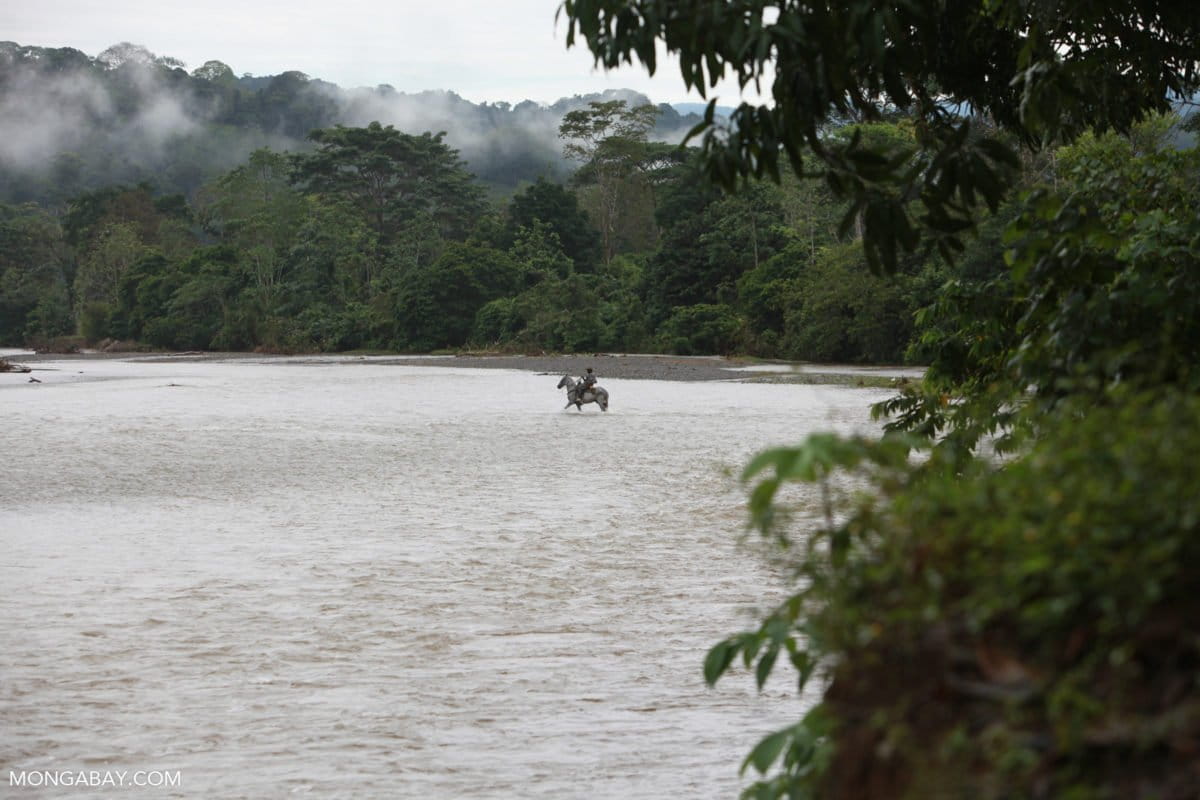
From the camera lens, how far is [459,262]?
6144cm

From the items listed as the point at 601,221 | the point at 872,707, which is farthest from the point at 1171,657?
the point at 601,221

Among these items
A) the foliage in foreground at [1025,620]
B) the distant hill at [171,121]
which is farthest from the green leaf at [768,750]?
the distant hill at [171,121]

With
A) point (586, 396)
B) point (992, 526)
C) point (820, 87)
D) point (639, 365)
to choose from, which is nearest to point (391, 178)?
point (639, 365)

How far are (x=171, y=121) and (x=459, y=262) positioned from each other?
10272 cm

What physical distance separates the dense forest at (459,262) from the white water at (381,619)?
68.8 ft

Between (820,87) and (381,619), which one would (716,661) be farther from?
(381,619)

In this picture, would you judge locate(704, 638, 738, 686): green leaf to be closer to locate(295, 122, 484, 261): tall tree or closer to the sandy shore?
the sandy shore

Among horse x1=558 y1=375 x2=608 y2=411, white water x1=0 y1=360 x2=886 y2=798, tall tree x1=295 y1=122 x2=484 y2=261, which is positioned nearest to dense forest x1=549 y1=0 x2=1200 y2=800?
white water x1=0 y1=360 x2=886 y2=798

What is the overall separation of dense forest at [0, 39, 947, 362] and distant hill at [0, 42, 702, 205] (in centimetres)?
3762

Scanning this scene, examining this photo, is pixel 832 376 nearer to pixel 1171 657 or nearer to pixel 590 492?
pixel 590 492

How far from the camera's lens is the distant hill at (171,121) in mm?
138000

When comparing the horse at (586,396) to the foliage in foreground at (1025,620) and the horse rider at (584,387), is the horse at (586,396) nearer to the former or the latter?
the horse rider at (584,387)

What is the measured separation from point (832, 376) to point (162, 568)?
96.6ft

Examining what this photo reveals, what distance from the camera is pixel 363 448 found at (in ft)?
59.6
